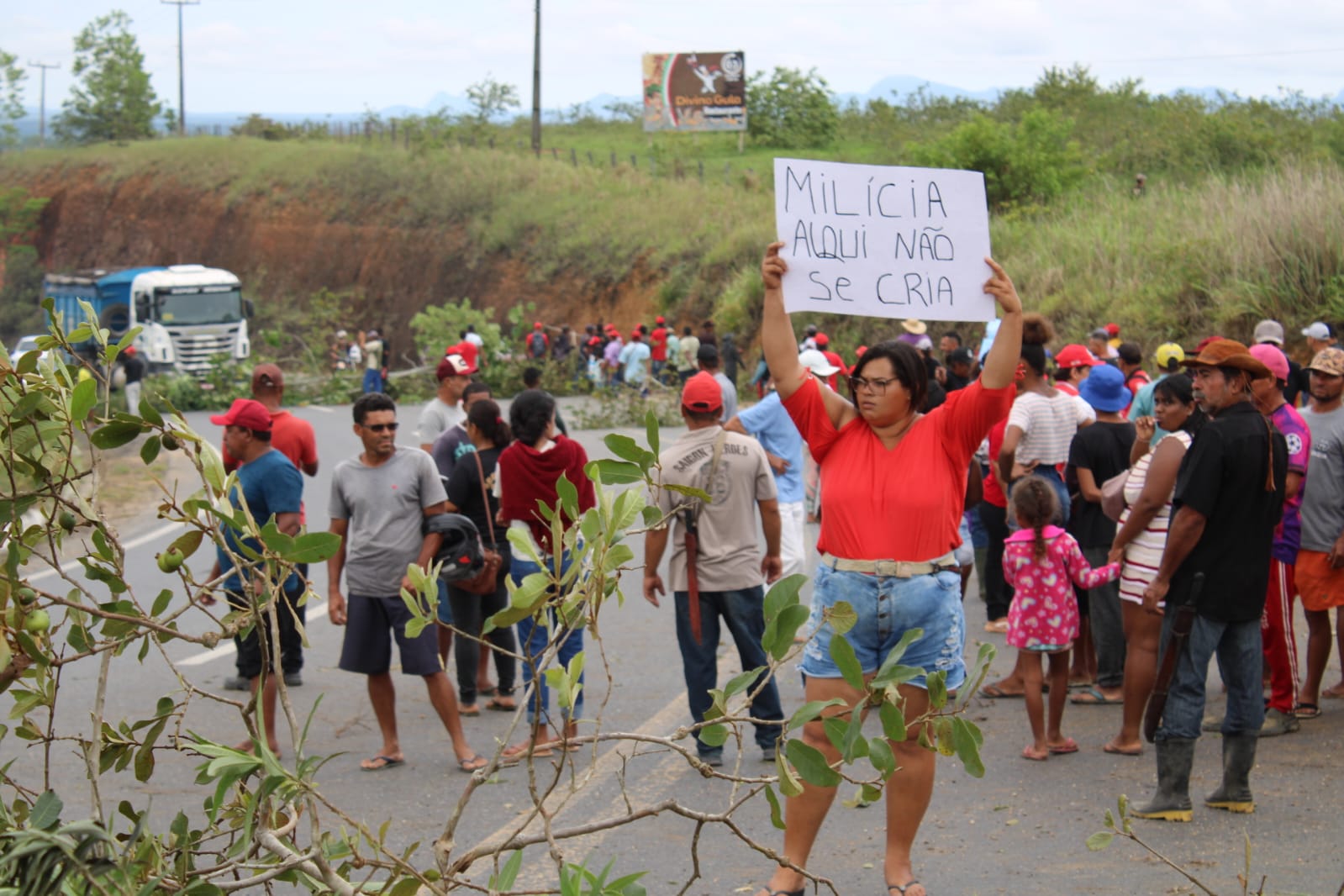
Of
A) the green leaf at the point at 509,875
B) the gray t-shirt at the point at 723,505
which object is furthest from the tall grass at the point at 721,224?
the green leaf at the point at 509,875

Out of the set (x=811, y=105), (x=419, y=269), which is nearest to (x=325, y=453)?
(x=419, y=269)

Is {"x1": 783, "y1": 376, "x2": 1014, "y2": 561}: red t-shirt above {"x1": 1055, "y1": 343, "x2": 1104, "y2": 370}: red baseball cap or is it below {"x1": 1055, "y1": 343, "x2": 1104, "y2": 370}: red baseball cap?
below

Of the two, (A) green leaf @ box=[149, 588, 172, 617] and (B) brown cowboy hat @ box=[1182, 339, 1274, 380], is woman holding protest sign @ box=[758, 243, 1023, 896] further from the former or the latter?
(A) green leaf @ box=[149, 588, 172, 617]

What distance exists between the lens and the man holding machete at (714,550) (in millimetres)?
6379

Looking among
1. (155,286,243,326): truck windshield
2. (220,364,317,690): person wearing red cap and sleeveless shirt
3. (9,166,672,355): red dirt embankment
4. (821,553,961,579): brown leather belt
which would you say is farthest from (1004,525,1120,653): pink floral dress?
(9,166,672,355): red dirt embankment

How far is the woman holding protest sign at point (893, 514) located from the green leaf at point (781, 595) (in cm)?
193

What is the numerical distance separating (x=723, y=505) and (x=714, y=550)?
22 cm

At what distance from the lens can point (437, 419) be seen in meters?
9.66

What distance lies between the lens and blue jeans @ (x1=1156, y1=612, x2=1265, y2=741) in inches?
206

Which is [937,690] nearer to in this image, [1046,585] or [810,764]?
[810,764]

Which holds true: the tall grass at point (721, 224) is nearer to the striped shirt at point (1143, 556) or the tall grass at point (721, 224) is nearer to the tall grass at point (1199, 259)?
the tall grass at point (1199, 259)

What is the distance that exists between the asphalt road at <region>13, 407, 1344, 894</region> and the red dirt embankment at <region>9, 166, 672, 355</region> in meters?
31.2

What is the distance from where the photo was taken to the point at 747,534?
6.47 meters

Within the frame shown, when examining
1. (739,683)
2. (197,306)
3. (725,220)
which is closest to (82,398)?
(739,683)
